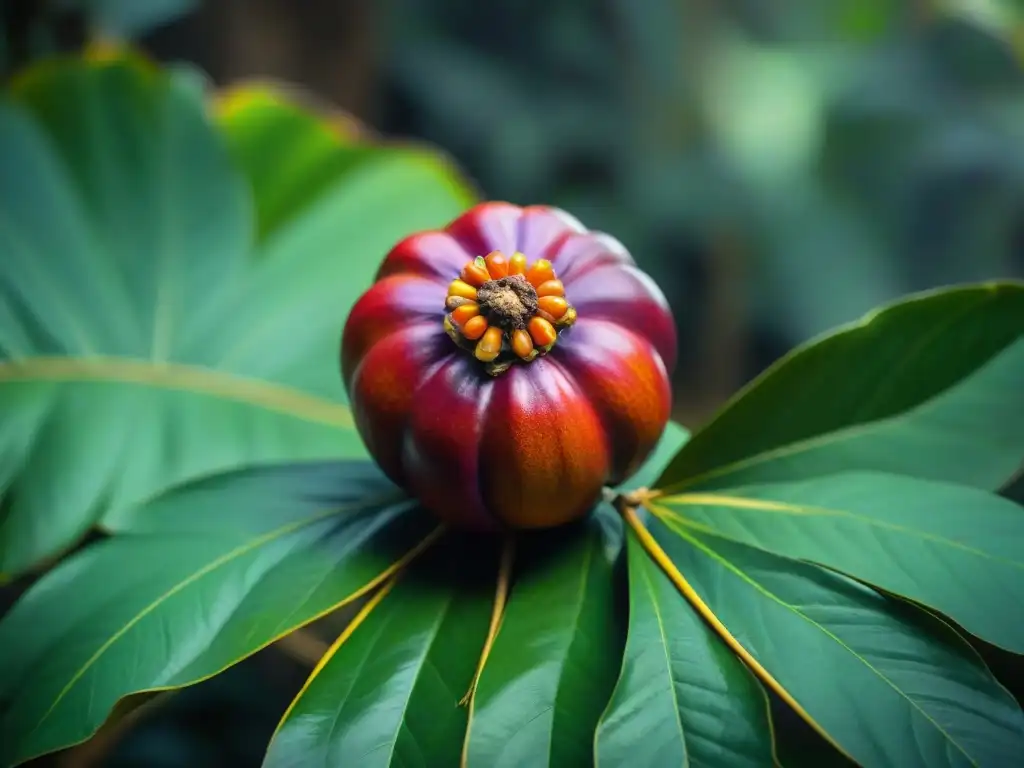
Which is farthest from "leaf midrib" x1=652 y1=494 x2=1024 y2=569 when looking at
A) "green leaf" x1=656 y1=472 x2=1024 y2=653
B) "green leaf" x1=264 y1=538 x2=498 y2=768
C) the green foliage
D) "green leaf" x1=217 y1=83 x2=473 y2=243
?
the green foliage

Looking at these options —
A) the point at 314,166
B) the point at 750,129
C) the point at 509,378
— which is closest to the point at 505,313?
the point at 509,378

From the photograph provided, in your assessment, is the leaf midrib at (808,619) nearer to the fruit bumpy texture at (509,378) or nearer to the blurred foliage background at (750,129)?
the fruit bumpy texture at (509,378)

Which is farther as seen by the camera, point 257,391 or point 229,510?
point 257,391

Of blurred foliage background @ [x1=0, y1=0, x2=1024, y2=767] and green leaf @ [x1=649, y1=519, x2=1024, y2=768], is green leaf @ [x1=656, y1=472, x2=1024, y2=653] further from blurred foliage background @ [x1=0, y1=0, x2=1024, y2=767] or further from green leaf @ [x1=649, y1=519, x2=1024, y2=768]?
blurred foliage background @ [x1=0, y1=0, x2=1024, y2=767]

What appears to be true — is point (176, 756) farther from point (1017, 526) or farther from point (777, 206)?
point (777, 206)

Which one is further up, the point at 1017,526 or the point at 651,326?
the point at 651,326

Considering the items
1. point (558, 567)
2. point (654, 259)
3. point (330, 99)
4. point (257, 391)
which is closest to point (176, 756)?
point (257, 391)
